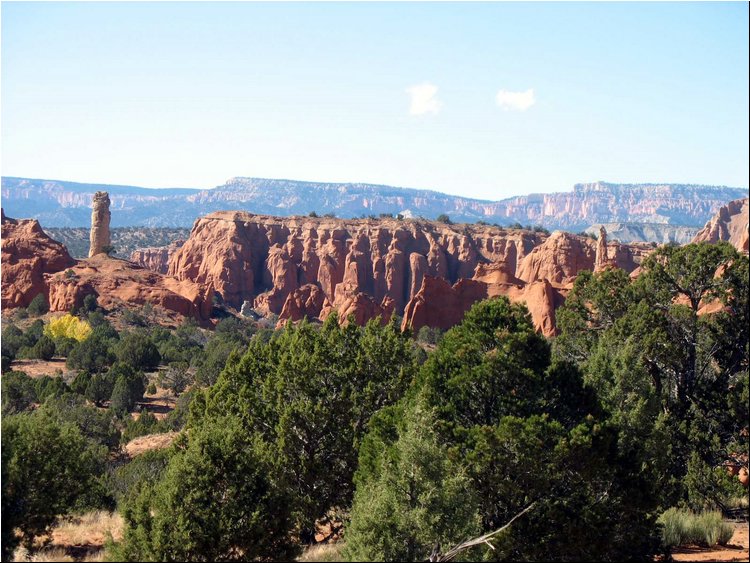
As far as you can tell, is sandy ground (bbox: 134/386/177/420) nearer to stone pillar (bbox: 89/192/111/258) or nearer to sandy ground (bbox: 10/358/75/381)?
sandy ground (bbox: 10/358/75/381)

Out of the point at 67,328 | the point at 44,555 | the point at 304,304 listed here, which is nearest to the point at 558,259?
the point at 304,304

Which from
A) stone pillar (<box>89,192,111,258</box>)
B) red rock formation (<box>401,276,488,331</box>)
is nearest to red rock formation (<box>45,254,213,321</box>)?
stone pillar (<box>89,192,111,258</box>)

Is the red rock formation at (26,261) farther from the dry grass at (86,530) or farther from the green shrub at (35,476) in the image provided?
the green shrub at (35,476)

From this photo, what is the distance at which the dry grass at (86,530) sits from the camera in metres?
19.5

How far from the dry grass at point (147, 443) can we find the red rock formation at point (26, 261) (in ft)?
167

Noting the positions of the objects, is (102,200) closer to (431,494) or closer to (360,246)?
(360,246)

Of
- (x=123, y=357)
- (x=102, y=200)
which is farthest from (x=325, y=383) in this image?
(x=102, y=200)

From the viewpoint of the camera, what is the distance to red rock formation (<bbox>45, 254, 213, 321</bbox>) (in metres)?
85.6

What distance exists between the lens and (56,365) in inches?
2400

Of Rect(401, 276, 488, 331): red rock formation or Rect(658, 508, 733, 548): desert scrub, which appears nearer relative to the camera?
Rect(658, 508, 733, 548): desert scrub

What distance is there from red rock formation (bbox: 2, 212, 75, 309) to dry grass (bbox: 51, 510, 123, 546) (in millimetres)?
67647

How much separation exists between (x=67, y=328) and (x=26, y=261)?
18001 millimetres

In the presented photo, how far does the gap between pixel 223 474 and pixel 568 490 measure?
24.2 ft

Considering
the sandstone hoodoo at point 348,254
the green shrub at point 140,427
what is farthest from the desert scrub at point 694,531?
the sandstone hoodoo at point 348,254
